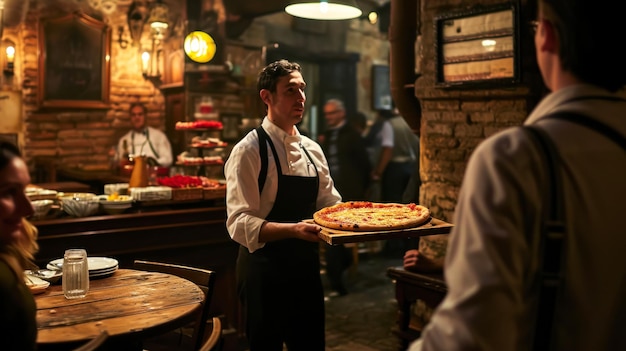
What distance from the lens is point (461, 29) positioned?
4.16 meters

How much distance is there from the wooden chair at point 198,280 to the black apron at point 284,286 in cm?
22

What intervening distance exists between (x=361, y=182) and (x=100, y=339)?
17.4 ft

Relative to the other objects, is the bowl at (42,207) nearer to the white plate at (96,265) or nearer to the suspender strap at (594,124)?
the white plate at (96,265)

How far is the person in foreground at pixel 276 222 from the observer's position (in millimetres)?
2908

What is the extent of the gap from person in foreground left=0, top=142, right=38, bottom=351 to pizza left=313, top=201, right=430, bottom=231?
4.35ft

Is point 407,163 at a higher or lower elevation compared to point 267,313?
higher

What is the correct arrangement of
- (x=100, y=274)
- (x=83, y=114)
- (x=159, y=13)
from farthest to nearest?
(x=159, y=13), (x=83, y=114), (x=100, y=274)

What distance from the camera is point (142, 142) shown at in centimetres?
→ 859

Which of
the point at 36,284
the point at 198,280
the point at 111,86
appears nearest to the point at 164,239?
the point at 198,280

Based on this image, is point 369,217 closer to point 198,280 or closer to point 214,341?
point 198,280

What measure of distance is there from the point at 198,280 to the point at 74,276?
58 centimetres

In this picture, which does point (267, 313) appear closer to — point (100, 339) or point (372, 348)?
point (100, 339)

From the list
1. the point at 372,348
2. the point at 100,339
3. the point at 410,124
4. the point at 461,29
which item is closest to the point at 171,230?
the point at 372,348

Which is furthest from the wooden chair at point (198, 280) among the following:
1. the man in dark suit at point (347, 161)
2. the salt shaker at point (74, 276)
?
the man in dark suit at point (347, 161)
